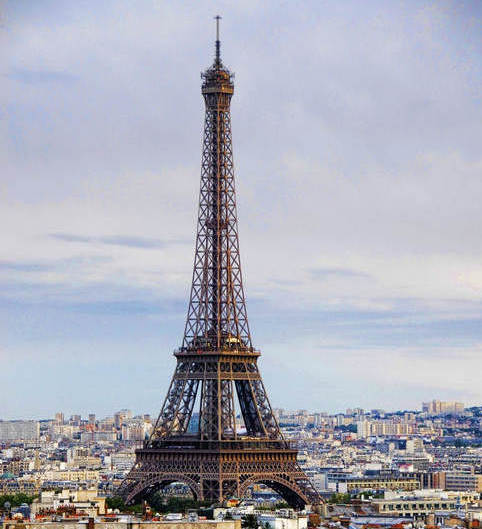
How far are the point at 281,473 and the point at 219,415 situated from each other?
13.4ft

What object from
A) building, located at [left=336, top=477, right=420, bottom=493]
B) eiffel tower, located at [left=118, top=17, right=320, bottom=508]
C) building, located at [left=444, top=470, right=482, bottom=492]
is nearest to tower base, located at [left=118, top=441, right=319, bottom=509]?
eiffel tower, located at [left=118, top=17, right=320, bottom=508]

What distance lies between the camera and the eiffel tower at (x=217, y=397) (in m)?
102

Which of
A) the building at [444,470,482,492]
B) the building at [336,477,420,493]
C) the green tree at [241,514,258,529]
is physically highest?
the building at [444,470,482,492]

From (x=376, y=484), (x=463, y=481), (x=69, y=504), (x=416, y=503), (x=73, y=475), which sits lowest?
(x=69, y=504)

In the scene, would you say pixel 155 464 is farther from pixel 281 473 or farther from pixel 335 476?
pixel 335 476

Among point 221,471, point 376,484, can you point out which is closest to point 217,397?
point 221,471

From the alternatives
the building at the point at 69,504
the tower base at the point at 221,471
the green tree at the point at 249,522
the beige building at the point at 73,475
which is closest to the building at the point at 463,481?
the beige building at the point at 73,475

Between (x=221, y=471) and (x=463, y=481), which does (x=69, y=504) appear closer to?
(x=221, y=471)

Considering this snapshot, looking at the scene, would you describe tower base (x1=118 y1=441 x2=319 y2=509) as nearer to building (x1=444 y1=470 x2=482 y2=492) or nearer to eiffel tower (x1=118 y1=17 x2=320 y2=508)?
eiffel tower (x1=118 y1=17 x2=320 y2=508)

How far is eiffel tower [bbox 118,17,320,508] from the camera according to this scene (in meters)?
102

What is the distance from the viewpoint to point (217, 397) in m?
104

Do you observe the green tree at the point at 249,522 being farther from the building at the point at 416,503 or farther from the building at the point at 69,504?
the building at the point at 416,503

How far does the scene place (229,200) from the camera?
107 m

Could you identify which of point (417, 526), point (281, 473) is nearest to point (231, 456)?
point (281, 473)
